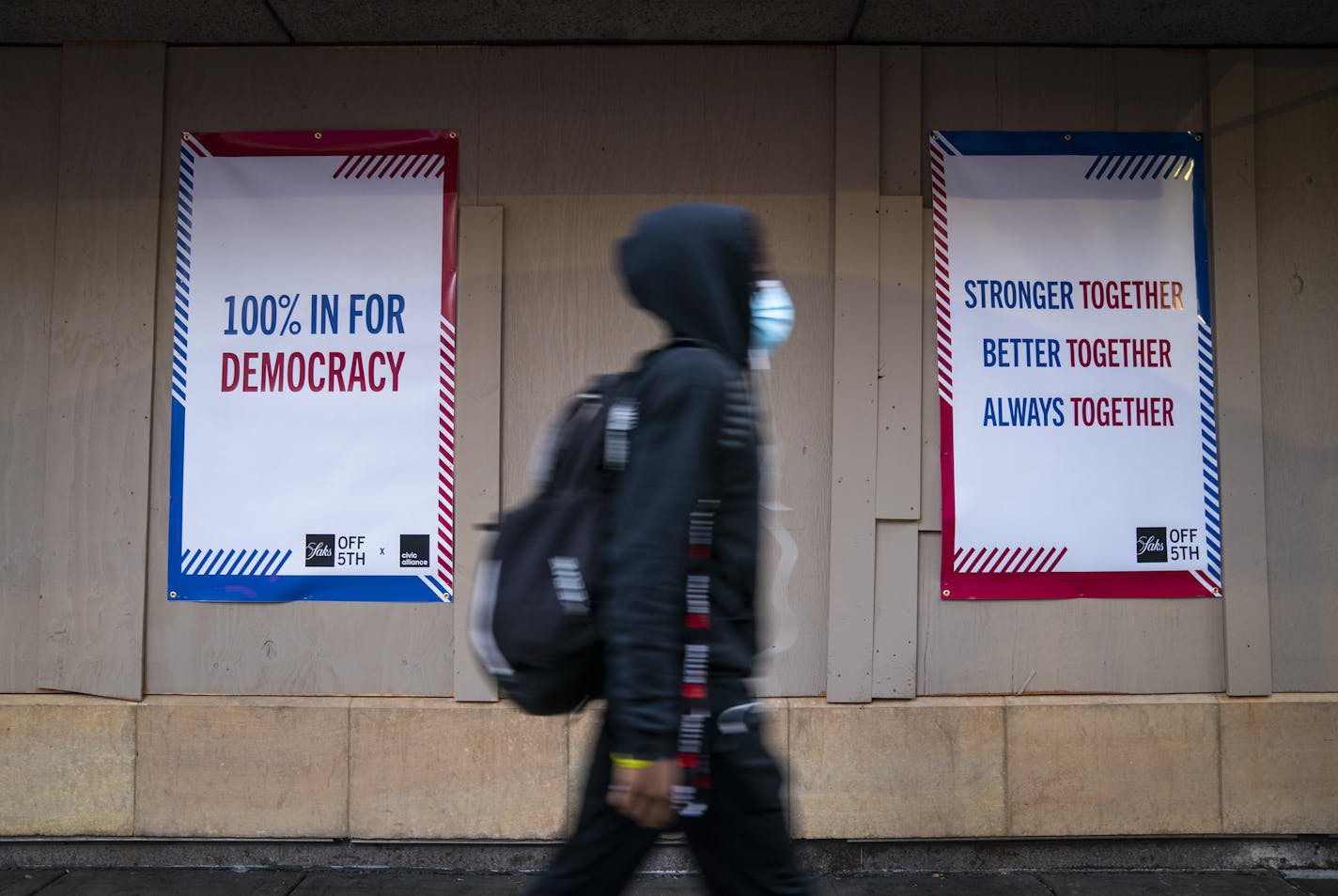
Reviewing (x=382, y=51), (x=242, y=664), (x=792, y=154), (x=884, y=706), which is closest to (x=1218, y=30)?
(x=792, y=154)

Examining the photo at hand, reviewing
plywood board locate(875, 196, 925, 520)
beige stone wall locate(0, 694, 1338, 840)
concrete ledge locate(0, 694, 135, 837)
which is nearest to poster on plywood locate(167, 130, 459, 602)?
beige stone wall locate(0, 694, 1338, 840)

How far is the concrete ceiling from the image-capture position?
14.8 feet

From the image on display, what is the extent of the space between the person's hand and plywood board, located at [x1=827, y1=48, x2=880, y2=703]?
278 centimetres

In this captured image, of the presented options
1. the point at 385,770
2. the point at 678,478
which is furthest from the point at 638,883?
the point at 678,478

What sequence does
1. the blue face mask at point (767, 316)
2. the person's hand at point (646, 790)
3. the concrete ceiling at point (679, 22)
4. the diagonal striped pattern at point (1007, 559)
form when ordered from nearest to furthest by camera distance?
the person's hand at point (646, 790) < the blue face mask at point (767, 316) < the concrete ceiling at point (679, 22) < the diagonal striped pattern at point (1007, 559)

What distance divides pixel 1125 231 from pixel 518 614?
386cm

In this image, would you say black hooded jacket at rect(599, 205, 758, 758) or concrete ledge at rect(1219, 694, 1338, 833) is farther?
concrete ledge at rect(1219, 694, 1338, 833)

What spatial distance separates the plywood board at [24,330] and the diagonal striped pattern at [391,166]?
131 centimetres

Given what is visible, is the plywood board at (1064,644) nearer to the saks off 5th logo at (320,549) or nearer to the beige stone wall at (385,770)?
the beige stone wall at (385,770)

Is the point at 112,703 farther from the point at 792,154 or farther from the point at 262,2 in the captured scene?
the point at 792,154

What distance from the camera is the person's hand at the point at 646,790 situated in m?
1.99

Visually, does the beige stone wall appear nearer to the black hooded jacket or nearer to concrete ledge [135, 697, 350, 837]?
concrete ledge [135, 697, 350, 837]

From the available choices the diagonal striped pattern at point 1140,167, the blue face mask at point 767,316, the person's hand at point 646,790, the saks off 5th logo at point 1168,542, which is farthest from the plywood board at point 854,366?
the person's hand at point 646,790

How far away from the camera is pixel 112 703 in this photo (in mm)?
4711
